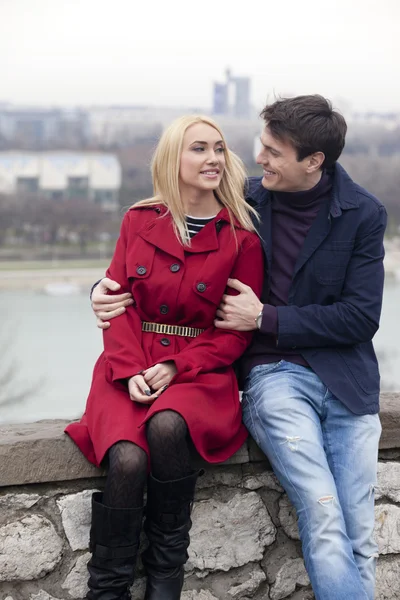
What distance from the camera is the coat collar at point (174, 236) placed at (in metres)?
2.21

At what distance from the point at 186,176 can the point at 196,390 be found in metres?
0.61

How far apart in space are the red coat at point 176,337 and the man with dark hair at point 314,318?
0.16ft

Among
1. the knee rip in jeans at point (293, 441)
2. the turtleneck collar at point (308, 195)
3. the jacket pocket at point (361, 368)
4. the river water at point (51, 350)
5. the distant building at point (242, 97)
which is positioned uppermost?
the turtleneck collar at point (308, 195)

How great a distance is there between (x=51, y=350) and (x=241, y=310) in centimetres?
4048

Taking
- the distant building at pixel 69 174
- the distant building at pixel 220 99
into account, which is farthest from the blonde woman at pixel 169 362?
the distant building at pixel 69 174

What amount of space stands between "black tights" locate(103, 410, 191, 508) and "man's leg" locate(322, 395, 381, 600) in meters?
0.44

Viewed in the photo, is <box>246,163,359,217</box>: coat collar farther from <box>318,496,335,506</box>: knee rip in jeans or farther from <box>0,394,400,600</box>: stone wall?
<box>318,496,335,506</box>: knee rip in jeans

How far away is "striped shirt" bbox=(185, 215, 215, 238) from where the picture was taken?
2278 millimetres

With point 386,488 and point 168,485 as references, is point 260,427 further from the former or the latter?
point 386,488

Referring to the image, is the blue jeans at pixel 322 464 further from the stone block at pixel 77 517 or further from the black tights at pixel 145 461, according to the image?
the stone block at pixel 77 517

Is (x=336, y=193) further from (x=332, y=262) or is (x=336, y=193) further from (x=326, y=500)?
(x=326, y=500)

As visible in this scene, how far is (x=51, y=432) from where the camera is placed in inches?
85.0

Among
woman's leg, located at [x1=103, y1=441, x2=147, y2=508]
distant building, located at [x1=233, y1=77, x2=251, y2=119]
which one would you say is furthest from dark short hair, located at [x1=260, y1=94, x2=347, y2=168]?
distant building, located at [x1=233, y1=77, x2=251, y2=119]

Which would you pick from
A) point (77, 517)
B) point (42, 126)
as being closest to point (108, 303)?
point (77, 517)
